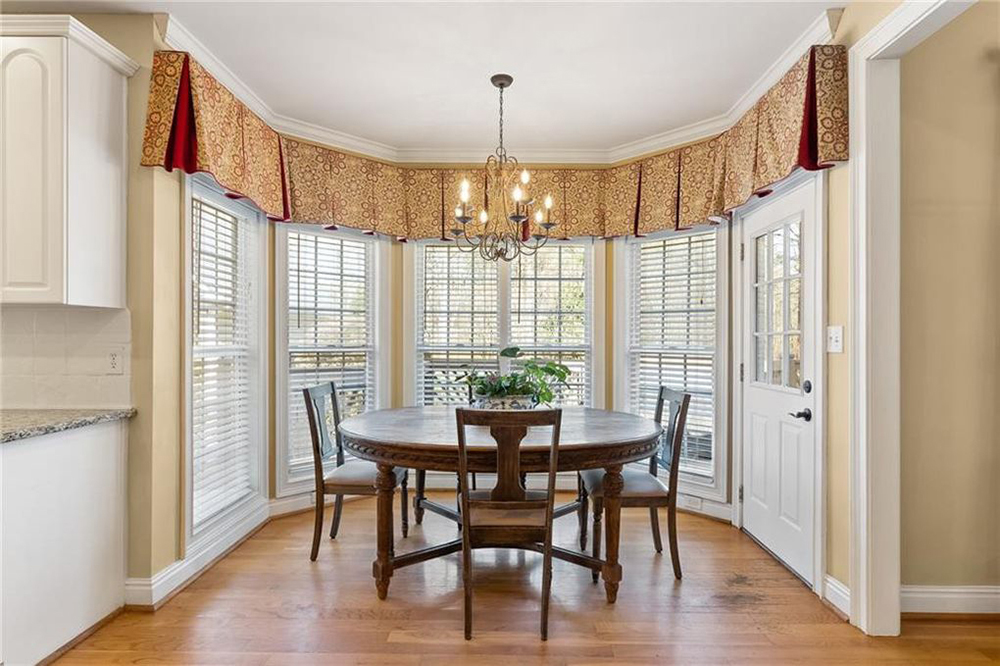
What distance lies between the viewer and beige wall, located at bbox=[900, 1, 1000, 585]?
97.1 inches

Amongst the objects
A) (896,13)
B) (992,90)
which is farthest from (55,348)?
(992,90)

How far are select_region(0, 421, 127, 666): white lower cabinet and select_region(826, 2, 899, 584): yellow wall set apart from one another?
322 cm

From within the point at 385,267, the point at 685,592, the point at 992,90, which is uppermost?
the point at 992,90

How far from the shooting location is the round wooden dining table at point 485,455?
2496 mm

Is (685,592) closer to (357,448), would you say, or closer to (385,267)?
(357,448)

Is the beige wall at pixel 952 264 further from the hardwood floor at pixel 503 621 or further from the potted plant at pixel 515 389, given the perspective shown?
the potted plant at pixel 515 389

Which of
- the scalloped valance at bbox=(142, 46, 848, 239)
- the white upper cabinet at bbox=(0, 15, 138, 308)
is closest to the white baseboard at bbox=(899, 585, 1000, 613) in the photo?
the scalloped valance at bbox=(142, 46, 848, 239)

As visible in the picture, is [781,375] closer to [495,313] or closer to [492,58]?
[495,313]

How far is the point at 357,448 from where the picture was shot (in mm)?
2705

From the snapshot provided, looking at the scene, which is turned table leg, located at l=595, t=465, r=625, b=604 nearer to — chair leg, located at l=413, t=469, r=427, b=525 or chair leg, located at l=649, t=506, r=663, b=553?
Result: chair leg, located at l=649, t=506, r=663, b=553

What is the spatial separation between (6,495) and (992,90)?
4211mm

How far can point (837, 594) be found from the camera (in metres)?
2.58

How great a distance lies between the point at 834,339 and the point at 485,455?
1.67 meters

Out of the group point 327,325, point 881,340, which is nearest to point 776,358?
point 881,340
